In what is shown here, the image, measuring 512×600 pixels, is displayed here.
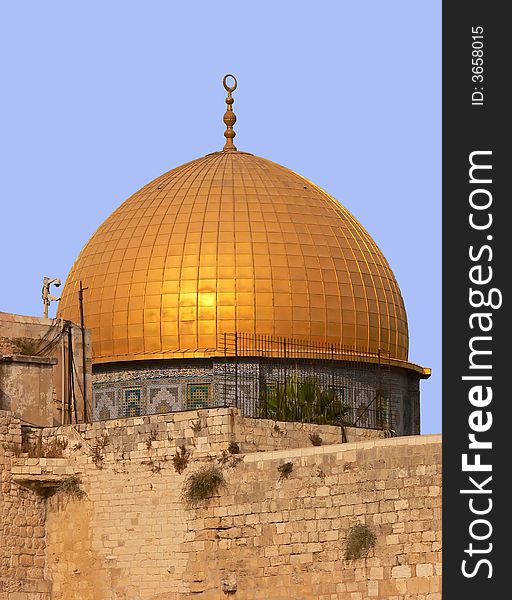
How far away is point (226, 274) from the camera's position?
38.2m

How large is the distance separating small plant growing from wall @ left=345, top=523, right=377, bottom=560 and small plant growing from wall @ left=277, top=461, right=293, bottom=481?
4.30 ft

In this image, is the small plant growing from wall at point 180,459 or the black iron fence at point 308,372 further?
the black iron fence at point 308,372

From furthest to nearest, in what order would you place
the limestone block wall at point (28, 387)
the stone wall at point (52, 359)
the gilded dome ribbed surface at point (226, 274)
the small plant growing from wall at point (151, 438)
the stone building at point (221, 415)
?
the gilded dome ribbed surface at point (226, 274) → the stone wall at point (52, 359) → the limestone block wall at point (28, 387) → the small plant growing from wall at point (151, 438) → the stone building at point (221, 415)

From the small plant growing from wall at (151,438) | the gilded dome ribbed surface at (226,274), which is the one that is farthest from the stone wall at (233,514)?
the gilded dome ribbed surface at (226,274)

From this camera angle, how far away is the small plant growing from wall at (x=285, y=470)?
26562mm

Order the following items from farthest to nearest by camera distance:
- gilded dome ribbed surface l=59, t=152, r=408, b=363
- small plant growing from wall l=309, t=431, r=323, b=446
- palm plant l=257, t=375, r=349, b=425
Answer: gilded dome ribbed surface l=59, t=152, r=408, b=363, palm plant l=257, t=375, r=349, b=425, small plant growing from wall l=309, t=431, r=323, b=446

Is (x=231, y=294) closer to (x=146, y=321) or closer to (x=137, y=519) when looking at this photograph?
(x=146, y=321)

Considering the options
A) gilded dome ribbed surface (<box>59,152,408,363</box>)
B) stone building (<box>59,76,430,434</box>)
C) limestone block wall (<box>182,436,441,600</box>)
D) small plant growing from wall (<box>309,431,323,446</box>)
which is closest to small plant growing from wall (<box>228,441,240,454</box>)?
limestone block wall (<box>182,436,441,600</box>)

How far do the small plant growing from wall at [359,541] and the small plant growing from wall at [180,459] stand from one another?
10.1 feet

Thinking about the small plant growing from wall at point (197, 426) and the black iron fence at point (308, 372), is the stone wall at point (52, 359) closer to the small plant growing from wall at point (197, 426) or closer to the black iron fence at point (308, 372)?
the small plant growing from wall at point (197, 426)

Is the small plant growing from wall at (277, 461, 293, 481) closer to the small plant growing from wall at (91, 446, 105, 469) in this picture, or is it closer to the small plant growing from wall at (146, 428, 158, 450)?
the small plant growing from wall at (146, 428, 158, 450)

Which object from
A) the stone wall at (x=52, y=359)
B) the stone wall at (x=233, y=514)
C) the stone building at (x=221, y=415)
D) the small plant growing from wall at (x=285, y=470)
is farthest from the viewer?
the stone wall at (x=52, y=359)

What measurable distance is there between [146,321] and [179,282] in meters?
0.95

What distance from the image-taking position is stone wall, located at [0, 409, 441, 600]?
25203 mm
